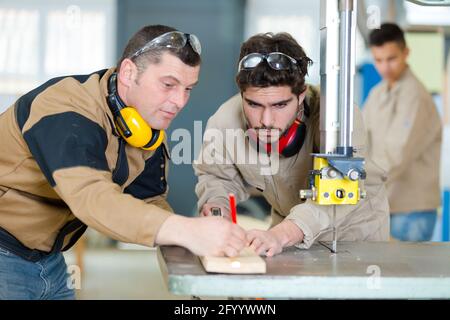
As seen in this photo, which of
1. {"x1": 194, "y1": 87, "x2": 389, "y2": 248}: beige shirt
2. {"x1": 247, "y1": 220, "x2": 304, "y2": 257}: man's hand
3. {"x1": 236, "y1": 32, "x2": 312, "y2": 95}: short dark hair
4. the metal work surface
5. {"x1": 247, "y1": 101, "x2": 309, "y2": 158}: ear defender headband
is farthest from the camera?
{"x1": 194, "y1": 87, "x2": 389, "y2": 248}: beige shirt

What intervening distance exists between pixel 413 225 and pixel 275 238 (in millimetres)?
2492

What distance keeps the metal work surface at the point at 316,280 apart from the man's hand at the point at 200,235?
56mm

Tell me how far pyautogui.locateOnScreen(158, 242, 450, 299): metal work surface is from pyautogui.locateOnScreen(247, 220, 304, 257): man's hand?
0.07 meters

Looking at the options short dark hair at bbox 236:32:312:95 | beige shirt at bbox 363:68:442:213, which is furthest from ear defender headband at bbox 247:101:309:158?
beige shirt at bbox 363:68:442:213

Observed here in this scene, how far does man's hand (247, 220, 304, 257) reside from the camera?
180 cm

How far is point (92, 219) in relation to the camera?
60.6 inches

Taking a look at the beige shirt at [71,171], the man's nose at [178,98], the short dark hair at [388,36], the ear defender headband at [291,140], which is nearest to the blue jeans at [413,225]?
the short dark hair at [388,36]

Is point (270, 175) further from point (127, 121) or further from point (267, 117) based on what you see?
point (127, 121)

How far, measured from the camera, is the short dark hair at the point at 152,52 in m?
1.94

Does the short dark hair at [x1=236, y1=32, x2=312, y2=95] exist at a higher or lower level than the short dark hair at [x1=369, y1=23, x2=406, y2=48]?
lower

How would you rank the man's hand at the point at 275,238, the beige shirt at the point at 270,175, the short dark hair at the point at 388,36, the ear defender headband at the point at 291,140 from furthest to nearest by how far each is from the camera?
the short dark hair at the point at 388,36, the beige shirt at the point at 270,175, the ear defender headband at the point at 291,140, the man's hand at the point at 275,238

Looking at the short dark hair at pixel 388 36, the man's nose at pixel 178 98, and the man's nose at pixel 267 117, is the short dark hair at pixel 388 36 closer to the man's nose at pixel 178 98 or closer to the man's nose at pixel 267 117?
the man's nose at pixel 267 117

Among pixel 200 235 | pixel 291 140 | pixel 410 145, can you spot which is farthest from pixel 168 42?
pixel 410 145

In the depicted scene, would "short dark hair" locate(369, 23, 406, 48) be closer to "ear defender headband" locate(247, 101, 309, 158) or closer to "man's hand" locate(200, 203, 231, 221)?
"ear defender headband" locate(247, 101, 309, 158)
